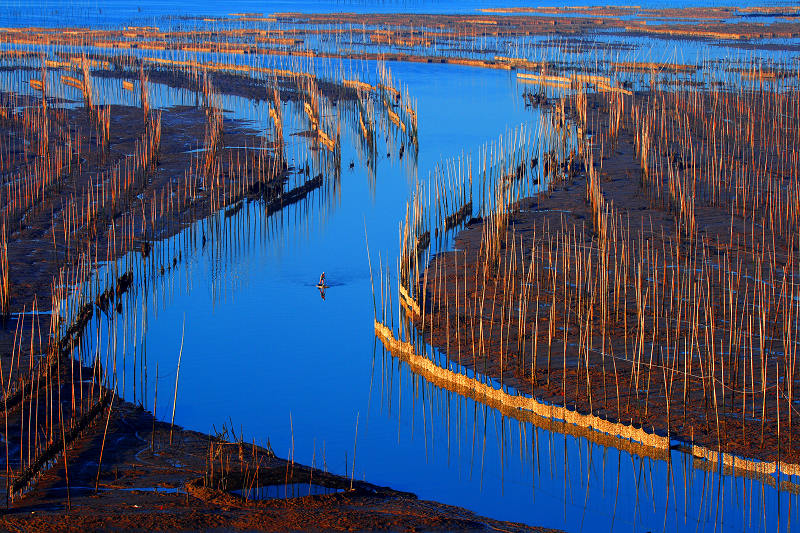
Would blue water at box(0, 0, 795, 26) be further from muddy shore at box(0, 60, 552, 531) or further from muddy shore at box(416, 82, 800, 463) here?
muddy shore at box(416, 82, 800, 463)

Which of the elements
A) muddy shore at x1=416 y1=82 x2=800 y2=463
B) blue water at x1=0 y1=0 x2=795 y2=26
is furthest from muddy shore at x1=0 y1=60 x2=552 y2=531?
blue water at x1=0 y1=0 x2=795 y2=26

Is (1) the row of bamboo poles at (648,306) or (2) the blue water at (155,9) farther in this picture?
(2) the blue water at (155,9)

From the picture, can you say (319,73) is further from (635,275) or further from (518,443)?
(518,443)

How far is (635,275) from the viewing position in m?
10.4

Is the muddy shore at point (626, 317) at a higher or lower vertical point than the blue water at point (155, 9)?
lower

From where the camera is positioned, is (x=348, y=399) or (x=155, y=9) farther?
(x=155, y=9)

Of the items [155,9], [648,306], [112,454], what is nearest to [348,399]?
[112,454]

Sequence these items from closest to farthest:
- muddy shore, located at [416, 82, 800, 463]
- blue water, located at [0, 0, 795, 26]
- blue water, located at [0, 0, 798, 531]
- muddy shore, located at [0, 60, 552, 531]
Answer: muddy shore, located at [0, 60, 552, 531], blue water, located at [0, 0, 798, 531], muddy shore, located at [416, 82, 800, 463], blue water, located at [0, 0, 795, 26]

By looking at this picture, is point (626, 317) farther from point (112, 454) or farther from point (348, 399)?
point (112, 454)

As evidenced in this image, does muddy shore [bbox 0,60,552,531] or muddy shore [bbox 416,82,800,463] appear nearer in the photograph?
muddy shore [bbox 0,60,552,531]

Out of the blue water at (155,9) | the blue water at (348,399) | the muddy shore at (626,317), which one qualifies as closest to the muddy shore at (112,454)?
the blue water at (348,399)

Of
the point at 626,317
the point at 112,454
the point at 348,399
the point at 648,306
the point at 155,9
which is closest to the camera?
the point at 112,454

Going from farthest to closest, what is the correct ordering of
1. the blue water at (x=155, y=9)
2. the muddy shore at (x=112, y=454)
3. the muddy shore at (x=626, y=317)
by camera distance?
the blue water at (x=155, y=9)
the muddy shore at (x=626, y=317)
the muddy shore at (x=112, y=454)

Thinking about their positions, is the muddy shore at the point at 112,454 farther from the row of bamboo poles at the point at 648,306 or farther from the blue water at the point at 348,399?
the row of bamboo poles at the point at 648,306
